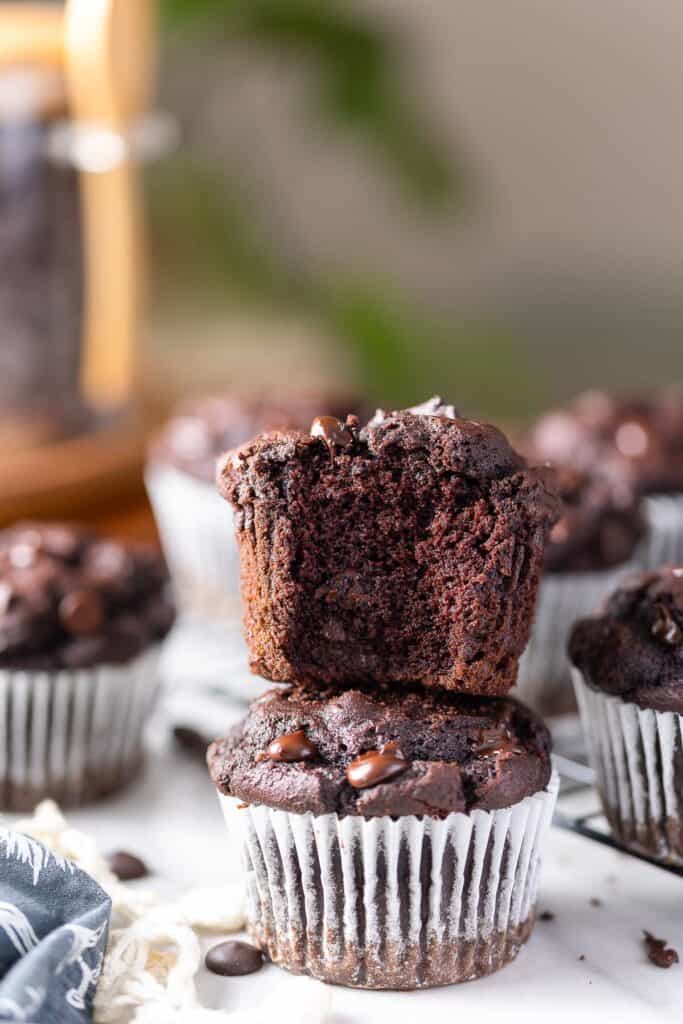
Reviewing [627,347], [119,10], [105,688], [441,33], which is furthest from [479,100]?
[105,688]

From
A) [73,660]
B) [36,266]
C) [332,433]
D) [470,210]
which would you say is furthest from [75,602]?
[470,210]

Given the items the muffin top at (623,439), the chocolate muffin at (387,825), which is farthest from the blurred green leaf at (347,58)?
the chocolate muffin at (387,825)

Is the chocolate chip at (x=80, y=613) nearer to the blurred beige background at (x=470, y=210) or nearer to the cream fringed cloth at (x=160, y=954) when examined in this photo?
the cream fringed cloth at (x=160, y=954)

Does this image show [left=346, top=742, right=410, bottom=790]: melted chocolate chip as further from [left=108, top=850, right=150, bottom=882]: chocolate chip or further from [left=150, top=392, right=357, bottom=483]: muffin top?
[left=150, top=392, right=357, bottom=483]: muffin top

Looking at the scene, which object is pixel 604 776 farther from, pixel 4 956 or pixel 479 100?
pixel 479 100

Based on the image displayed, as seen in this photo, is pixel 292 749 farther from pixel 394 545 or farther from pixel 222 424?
pixel 222 424

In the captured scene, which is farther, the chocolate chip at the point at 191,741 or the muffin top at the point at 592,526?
the muffin top at the point at 592,526

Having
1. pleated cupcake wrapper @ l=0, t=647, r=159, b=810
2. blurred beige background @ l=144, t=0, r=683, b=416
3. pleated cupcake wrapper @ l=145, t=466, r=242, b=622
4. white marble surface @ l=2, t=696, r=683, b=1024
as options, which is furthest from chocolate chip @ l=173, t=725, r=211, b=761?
blurred beige background @ l=144, t=0, r=683, b=416
